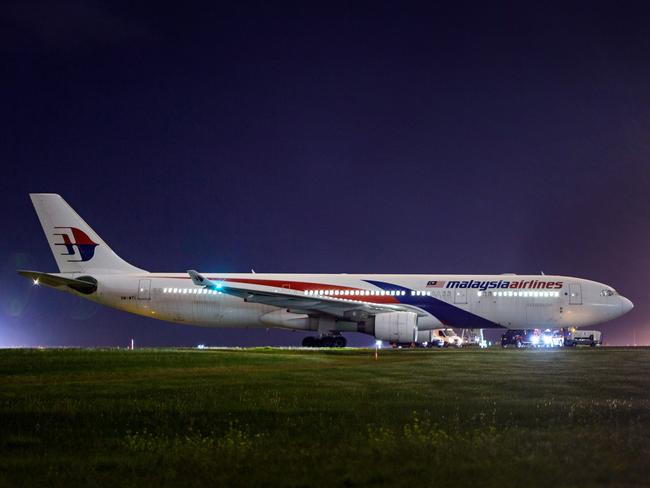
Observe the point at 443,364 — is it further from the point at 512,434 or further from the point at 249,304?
the point at 249,304

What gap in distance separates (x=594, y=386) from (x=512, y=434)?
24.2 ft

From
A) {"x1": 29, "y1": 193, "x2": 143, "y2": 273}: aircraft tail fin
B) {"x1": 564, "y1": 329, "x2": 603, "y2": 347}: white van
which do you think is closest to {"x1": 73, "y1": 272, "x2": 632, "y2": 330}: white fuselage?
{"x1": 29, "y1": 193, "x2": 143, "y2": 273}: aircraft tail fin

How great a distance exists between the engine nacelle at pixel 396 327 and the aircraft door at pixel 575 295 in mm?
10559

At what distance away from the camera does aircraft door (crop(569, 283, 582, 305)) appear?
4106cm

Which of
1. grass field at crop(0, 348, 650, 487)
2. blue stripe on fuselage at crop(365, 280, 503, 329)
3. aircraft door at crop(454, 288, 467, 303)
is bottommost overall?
grass field at crop(0, 348, 650, 487)

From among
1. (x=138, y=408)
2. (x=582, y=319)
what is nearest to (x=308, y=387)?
(x=138, y=408)

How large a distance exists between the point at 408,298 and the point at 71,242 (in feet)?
66.5

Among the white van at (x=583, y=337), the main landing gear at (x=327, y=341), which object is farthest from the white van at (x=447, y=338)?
the main landing gear at (x=327, y=341)

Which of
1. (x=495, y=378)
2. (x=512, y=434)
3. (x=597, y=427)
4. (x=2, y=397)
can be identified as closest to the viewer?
(x=512, y=434)

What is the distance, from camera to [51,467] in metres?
7.00

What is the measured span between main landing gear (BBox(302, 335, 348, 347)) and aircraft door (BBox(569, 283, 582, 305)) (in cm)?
1291

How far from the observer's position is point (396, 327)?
35812mm

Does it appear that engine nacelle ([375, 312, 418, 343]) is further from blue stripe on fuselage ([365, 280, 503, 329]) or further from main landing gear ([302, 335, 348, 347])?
main landing gear ([302, 335, 348, 347])

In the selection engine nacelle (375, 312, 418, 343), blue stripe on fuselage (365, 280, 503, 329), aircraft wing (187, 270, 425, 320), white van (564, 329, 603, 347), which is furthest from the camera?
white van (564, 329, 603, 347)
